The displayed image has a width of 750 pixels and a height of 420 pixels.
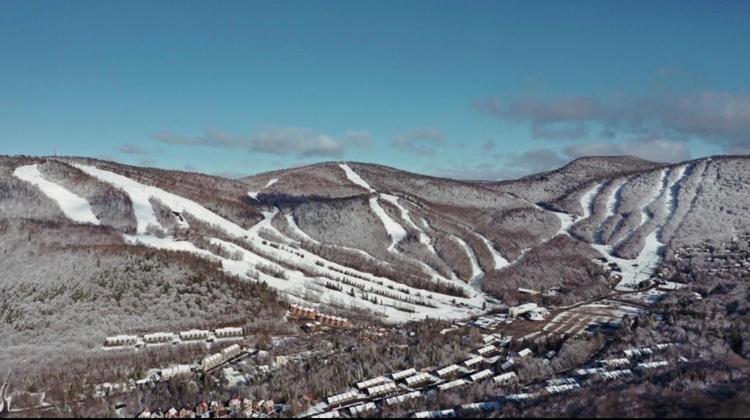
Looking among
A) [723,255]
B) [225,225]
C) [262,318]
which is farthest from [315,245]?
[723,255]

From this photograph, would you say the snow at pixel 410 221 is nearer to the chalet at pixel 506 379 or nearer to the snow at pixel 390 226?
the snow at pixel 390 226

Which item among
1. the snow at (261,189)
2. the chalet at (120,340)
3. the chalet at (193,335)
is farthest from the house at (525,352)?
the snow at (261,189)

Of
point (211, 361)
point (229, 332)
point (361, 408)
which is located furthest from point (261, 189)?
point (361, 408)

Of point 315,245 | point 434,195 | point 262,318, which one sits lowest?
point 262,318

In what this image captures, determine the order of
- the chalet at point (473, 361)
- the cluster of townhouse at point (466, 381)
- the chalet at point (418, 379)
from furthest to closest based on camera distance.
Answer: the chalet at point (473, 361) < the chalet at point (418, 379) < the cluster of townhouse at point (466, 381)

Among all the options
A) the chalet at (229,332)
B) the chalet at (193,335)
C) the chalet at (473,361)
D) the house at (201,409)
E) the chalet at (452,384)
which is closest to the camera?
the house at (201,409)

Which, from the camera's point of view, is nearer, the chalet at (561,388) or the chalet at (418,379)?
the chalet at (561,388)

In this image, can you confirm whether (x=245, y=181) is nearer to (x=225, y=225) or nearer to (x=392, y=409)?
(x=225, y=225)
